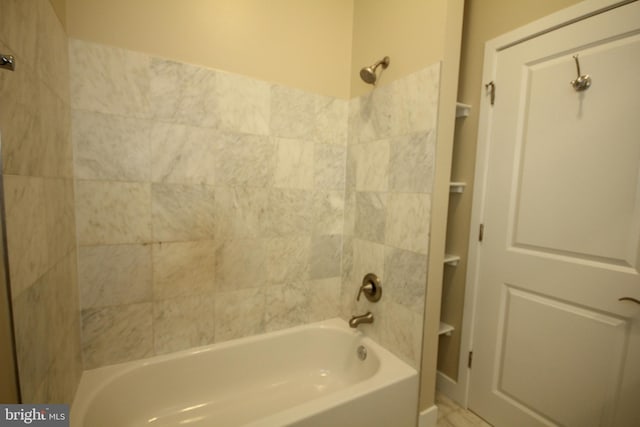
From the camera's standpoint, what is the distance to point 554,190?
1244 mm

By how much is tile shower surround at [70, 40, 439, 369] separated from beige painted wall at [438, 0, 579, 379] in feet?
1.41

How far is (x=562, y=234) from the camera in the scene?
123 cm

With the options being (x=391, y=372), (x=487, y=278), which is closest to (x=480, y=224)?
(x=487, y=278)

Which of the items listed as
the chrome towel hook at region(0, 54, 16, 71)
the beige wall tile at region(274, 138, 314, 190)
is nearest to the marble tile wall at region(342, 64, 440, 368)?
the beige wall tile at region(274, 138, 314, 190)

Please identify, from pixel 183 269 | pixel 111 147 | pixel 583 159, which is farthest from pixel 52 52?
pixel 583 159

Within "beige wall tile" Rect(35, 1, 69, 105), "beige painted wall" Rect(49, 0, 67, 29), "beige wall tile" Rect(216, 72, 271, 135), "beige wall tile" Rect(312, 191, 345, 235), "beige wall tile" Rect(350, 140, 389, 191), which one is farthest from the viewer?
"beige wall tile" Rect(312, 191, 345, 235)

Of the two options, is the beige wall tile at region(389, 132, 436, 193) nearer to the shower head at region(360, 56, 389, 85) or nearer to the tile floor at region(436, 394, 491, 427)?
the shower head at region(360, 56, 389, 85)

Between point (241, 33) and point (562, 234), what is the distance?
6.23 ft

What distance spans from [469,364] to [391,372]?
0.57 metres

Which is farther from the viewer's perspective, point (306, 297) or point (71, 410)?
point (306, 297)

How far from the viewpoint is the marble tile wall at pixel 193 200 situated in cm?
125

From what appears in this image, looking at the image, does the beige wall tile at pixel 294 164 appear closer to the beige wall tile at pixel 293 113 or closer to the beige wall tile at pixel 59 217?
the beige wall tile at pixel 293 113

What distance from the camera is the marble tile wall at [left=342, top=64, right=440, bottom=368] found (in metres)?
1.36

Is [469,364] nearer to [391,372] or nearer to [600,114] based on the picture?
[391,372]
